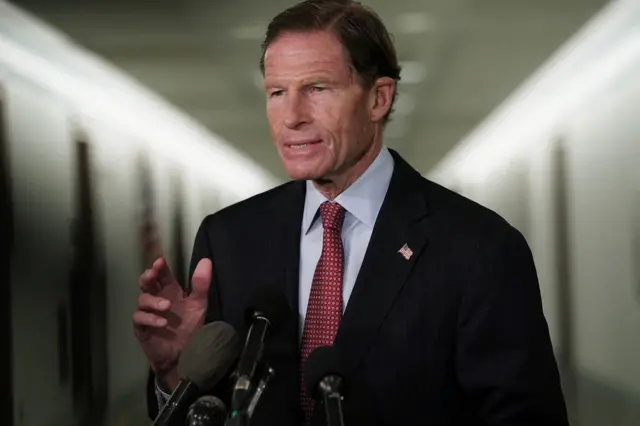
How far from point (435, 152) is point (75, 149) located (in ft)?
5.31

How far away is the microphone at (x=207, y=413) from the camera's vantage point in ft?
3.02

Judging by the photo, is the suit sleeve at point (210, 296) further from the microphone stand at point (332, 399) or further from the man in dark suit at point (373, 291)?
the microphone stand at point (332, 399)

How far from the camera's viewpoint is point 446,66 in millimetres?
3676

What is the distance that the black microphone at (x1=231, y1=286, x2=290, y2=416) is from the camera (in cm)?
89

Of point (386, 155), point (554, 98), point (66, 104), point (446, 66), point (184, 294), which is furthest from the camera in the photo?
point (554, 98)

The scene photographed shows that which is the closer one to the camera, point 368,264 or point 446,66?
point 368,264

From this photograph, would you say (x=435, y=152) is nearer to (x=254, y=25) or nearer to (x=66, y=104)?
(x=254, y=25)

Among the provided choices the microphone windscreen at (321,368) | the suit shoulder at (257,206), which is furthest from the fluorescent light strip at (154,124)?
the microphone windscreen at (321,368)

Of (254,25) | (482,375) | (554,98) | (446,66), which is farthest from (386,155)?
(554,98)

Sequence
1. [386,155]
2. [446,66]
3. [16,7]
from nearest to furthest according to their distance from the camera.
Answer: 1. [386,155]
2. [16,7]
3. [446,66]

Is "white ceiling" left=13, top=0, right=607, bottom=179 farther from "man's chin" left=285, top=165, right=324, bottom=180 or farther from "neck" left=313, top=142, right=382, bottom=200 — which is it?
"man's chin" left=285, top=165, right=324, bottom=180

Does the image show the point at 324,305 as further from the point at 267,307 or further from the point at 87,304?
the point at 87,304

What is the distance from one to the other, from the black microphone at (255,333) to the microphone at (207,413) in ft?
0.17

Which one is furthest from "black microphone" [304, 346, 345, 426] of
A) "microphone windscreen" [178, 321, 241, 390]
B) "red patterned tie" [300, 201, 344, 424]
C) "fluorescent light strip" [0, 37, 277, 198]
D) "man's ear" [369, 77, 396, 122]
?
"fluorescent light strip" [0, 37, 277, 198]
